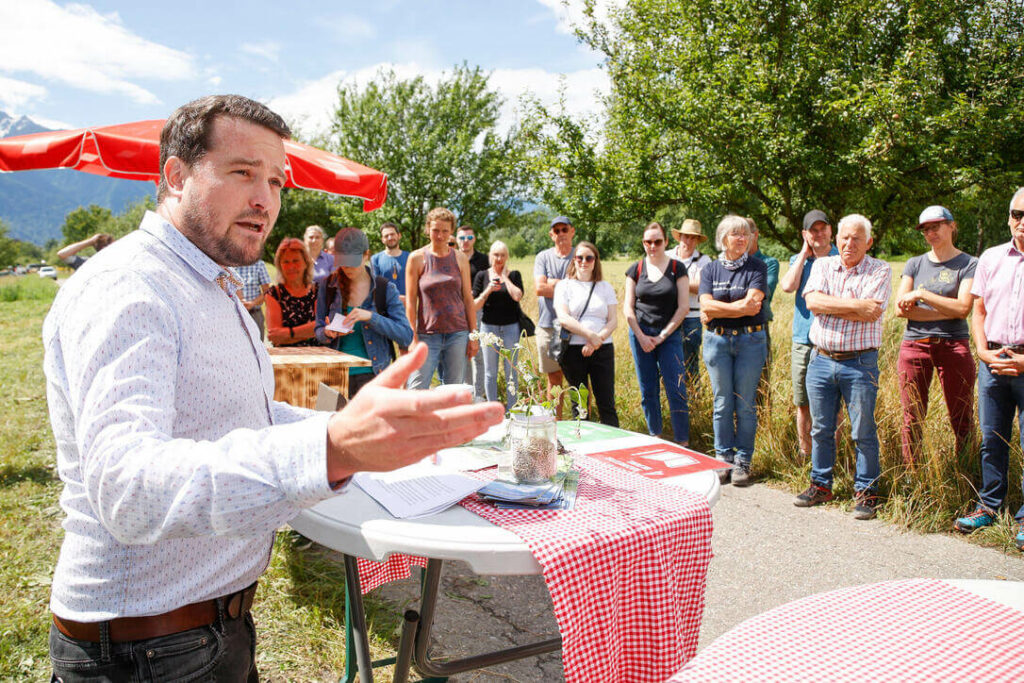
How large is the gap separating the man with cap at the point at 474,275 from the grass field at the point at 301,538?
4.65ft

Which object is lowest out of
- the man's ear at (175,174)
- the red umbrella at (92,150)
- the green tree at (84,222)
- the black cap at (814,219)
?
the man's ear at (175,174)

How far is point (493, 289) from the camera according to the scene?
6.25 metres

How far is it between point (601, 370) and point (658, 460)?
305cm

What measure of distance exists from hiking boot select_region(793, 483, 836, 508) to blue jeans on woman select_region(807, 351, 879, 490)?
0.03m

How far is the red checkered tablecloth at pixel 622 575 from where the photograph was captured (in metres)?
1.48

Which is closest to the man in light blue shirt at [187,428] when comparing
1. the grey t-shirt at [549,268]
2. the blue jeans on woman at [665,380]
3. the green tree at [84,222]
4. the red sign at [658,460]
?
the red sign at [658,460]

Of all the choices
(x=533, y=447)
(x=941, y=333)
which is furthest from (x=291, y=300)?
(x=941, y=333)

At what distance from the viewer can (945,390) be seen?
4.23 meters

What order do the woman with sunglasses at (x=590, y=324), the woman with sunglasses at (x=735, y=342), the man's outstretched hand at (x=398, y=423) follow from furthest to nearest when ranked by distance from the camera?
the woman with sunglasses at (x=590, y=324)
the woman with sunglasses at (x=735, y=342)
the man's outstretched hand at (x=398, y=423)

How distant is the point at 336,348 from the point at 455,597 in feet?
6.39

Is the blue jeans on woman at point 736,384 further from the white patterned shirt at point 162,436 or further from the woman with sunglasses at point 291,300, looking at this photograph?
the white patterned shirt at point 162,436

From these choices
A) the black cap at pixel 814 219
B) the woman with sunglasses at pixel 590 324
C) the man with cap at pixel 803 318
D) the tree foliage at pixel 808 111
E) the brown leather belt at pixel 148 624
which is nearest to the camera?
the brown leather belt at pixel 148 624

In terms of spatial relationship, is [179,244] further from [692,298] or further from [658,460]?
[692,298]

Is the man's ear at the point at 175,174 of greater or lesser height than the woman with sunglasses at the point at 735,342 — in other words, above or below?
above
